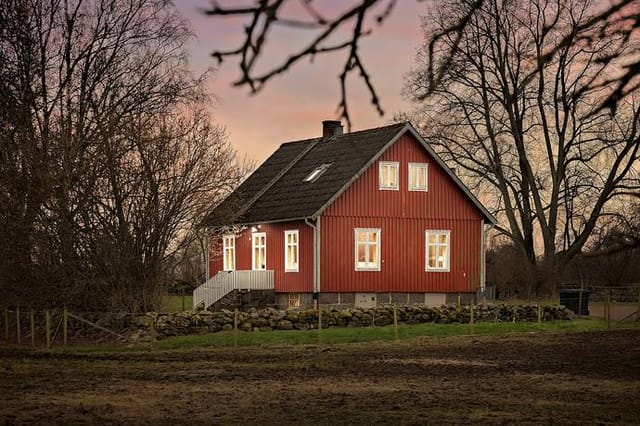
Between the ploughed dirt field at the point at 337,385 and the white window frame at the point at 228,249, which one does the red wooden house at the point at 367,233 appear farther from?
the ploughed dirt field at the point at 337,385

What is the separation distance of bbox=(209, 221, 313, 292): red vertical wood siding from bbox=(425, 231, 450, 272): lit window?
187 inches

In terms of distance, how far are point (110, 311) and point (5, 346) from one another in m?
3.10

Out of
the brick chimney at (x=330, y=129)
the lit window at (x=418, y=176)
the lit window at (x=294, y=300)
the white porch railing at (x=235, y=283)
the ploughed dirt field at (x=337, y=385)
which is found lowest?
the ploughed dirt field at (x=337, y=385)

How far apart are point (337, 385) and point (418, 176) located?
2231 centimetres

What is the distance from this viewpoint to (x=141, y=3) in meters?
40.7

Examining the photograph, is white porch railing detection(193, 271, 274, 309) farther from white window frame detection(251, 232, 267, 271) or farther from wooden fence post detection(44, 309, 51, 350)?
wooden fence post detection(44, 309, 51, 350)

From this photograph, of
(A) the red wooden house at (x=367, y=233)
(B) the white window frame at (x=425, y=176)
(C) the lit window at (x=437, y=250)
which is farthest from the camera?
(C) the lit window at (x=437, y=250)

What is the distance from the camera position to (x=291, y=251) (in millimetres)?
41250

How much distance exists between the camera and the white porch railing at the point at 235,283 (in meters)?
41.3

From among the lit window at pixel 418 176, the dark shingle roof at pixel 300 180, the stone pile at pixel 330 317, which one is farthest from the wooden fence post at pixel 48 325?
the lit window at pixel 418 176

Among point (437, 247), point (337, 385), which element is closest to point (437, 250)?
point (437, 247)

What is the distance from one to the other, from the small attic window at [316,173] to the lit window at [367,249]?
11.5ft

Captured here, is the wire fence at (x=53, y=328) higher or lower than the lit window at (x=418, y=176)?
A: lower

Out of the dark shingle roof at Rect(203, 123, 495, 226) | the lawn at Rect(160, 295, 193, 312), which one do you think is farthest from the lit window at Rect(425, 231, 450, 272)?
the lawn at Rect(160, 295, 193, 312)
